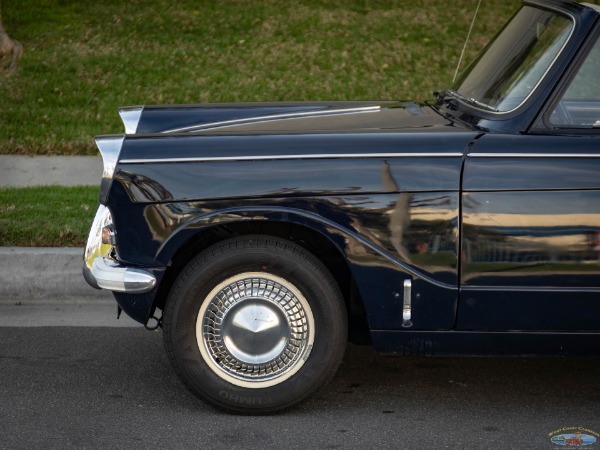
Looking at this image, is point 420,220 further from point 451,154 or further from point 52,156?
point 52,156

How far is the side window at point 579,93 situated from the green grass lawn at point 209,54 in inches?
217

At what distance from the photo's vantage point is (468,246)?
418cm

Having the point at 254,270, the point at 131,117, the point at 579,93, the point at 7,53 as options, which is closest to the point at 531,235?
the point at 579,93

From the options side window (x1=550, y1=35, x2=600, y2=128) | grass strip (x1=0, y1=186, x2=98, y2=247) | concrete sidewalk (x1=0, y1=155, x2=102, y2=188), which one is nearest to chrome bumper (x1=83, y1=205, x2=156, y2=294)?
side window (x1=550, y1=35, x2=600, y2=128)

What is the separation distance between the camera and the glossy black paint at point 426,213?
416 centimetres

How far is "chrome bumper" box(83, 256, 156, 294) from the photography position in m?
4.30

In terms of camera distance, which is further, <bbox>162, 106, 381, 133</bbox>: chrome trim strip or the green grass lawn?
the green grass lawn

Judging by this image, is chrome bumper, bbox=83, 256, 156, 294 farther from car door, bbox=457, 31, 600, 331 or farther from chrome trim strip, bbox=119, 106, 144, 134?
car door, bbox=457, 31, 600, 331

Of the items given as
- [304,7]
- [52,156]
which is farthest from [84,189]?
[304,7]

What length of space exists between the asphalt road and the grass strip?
1.16 metres

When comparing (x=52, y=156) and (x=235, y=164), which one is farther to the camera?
(x=52, y=156)

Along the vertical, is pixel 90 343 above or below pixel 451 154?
below

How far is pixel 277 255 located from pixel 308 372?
1.64ft

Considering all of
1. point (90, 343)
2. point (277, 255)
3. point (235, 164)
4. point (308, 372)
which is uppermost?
point (235, 164)
